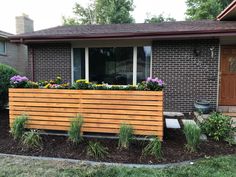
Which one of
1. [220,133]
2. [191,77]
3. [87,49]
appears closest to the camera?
[220,133]

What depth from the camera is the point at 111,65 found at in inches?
326

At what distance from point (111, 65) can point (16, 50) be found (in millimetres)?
8374

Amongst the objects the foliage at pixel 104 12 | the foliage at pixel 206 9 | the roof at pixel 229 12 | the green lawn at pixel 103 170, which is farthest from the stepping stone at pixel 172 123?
the foliage at pixel 104 12

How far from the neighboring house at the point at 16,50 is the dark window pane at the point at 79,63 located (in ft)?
19.4

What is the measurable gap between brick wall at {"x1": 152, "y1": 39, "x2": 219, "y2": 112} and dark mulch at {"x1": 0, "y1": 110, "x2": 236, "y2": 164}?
9.10 feet

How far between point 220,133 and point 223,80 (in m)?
3.38

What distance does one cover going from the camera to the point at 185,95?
24.6ft

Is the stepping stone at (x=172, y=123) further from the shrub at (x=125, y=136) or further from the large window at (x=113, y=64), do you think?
the large window at (x=113, y=64)

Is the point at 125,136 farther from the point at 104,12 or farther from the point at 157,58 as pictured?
the point at 104,12

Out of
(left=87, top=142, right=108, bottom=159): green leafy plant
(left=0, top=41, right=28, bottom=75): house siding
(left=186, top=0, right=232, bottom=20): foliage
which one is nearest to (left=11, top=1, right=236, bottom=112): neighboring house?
(left=87, top=142, right=108, bottom=159): green leafy plant

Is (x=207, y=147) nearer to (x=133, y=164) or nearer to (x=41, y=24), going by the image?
(x=133, y=164)

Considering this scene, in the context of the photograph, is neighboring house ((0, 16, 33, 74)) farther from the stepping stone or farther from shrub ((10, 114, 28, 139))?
the stepping stone

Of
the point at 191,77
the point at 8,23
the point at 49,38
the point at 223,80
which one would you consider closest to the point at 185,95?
the point at 191,77

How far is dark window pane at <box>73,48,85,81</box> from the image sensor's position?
27.4ft
